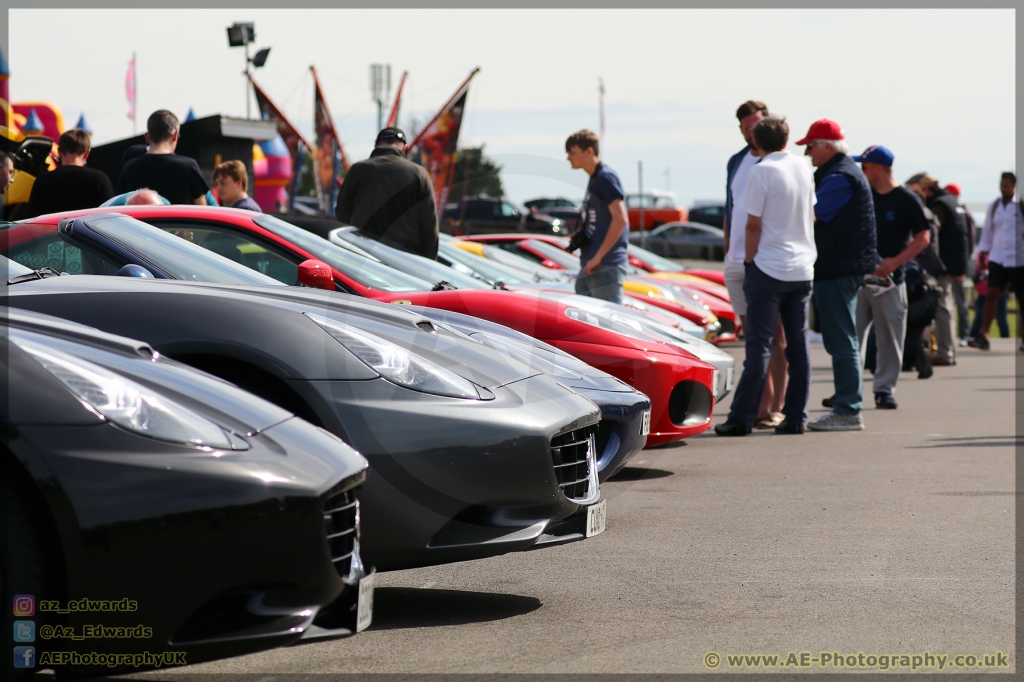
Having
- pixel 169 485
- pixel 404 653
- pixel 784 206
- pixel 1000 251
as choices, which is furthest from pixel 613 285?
pixel 1000 251

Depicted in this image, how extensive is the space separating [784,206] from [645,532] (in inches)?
128

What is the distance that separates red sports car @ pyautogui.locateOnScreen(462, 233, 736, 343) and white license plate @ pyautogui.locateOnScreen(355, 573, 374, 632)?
→ 8.41m

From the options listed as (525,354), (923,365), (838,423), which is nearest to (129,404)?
(525,354)

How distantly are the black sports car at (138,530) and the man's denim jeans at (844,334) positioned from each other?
19.3 ft

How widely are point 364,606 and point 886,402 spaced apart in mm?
7259

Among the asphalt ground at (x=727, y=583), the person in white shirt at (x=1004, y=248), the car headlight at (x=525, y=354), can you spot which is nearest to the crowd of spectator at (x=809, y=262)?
the asphalt ground at (x=727, y=583)

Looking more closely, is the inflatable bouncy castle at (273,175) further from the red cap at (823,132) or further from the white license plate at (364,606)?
the white license plate at (364,606)

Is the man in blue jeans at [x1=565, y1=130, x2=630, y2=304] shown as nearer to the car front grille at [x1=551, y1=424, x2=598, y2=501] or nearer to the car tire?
the car front grille at [x1=551, y1=424, x2=598, y2=501]

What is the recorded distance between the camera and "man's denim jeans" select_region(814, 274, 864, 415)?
7988mm

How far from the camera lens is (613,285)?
8695 mm

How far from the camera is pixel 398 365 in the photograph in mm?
3576

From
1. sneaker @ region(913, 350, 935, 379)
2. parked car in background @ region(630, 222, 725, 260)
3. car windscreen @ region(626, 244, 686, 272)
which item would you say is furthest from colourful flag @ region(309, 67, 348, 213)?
sneaker @ region(913, 350, 935, 379)

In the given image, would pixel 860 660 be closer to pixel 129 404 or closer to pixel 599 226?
pixel 129 404

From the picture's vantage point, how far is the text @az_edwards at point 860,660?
10.4ft
